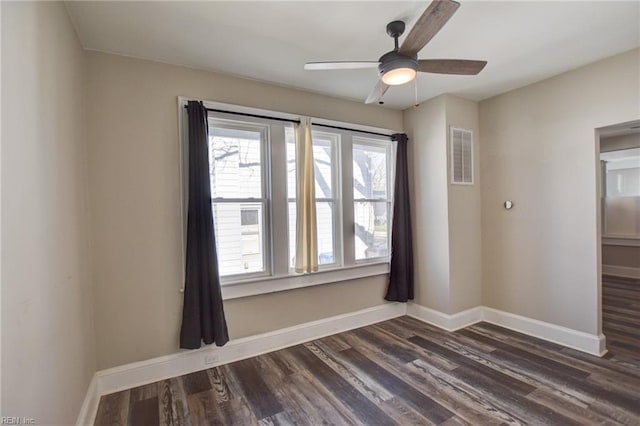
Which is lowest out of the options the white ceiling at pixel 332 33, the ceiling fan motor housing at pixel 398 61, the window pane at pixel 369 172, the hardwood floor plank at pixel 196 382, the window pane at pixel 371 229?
the hardwood floor plank at pixel 196 382

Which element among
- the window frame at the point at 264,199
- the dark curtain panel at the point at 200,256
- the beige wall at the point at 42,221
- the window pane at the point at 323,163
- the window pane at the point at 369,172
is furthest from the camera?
the window pane at the point at 369,172

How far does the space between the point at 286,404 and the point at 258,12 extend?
2726 millimetres

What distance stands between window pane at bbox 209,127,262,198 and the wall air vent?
219cm

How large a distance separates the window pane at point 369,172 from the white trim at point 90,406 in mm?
2891

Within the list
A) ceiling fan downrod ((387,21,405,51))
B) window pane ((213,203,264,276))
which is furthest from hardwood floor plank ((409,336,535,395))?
ceiling fan downrod ((387,21,405,51))

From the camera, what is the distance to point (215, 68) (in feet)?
8.74

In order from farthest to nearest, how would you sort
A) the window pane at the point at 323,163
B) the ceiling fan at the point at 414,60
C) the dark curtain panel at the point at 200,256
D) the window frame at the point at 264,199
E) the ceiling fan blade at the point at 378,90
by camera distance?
the window pane at the point at 323,163 → the window frame at the point at 264,199 → the dark curtain panel at the point at 200,256 → the ceiling fan blade at the point at 378,90 → the ceiling fan at the point at 414,60

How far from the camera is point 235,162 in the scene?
9.39 feet

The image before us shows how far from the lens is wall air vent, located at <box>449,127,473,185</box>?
3400 mm

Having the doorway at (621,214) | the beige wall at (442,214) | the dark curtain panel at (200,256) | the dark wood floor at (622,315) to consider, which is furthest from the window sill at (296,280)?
the doorway at (621,214)

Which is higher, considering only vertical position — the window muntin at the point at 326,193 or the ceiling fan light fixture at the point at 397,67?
the ceiling fan light fixture at the point at 397,67

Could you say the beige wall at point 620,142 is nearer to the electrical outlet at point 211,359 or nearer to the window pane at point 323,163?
the window pane at point 323,163

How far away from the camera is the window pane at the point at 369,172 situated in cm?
360

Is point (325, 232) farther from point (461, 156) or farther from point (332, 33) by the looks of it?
point (332, 33)
